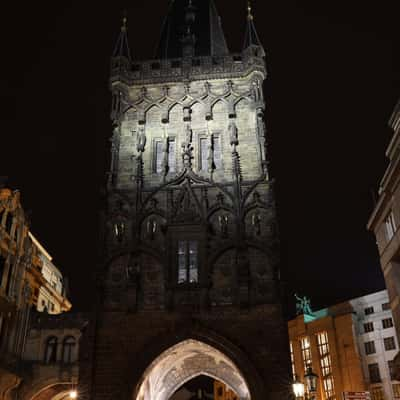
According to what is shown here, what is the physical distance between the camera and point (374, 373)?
43906 millimetres

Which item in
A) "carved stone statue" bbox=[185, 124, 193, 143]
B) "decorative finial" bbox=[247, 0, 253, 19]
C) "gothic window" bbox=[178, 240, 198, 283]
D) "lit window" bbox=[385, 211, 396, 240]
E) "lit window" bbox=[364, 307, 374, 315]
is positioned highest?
"decorative finial" bbox=[247, 0, 253, 19]

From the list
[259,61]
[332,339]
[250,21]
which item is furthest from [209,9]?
[332,339]

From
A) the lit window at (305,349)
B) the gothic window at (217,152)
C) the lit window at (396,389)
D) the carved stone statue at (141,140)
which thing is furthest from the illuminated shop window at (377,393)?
the carved stone statue at (141,140)

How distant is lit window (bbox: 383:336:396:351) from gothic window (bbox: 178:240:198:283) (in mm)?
29007

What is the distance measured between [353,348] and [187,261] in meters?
28.6

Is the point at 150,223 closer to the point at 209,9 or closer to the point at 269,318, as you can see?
the point at 269,318

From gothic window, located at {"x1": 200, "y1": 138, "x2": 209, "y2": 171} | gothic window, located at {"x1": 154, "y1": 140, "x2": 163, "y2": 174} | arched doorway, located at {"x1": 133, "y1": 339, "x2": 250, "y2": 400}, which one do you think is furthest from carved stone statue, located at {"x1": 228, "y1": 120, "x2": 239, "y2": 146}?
arched doorway, located at {"x1": 133, "y1": 339, "x2": 250, "y2": 400}

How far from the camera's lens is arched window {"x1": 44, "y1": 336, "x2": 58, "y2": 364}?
103ft

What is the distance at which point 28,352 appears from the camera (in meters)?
31.4

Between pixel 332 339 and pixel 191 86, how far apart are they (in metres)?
30.1

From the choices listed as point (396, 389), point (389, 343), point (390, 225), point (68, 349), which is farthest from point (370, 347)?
point (68, 349)

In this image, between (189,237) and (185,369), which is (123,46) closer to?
(189,237)

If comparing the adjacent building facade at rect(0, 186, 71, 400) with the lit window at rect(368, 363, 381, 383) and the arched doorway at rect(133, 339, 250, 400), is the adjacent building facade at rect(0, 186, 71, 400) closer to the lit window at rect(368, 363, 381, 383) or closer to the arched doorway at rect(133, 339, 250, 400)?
the arched doorway at rect(133, 339, 250, 400)

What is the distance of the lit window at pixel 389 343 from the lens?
144ft
